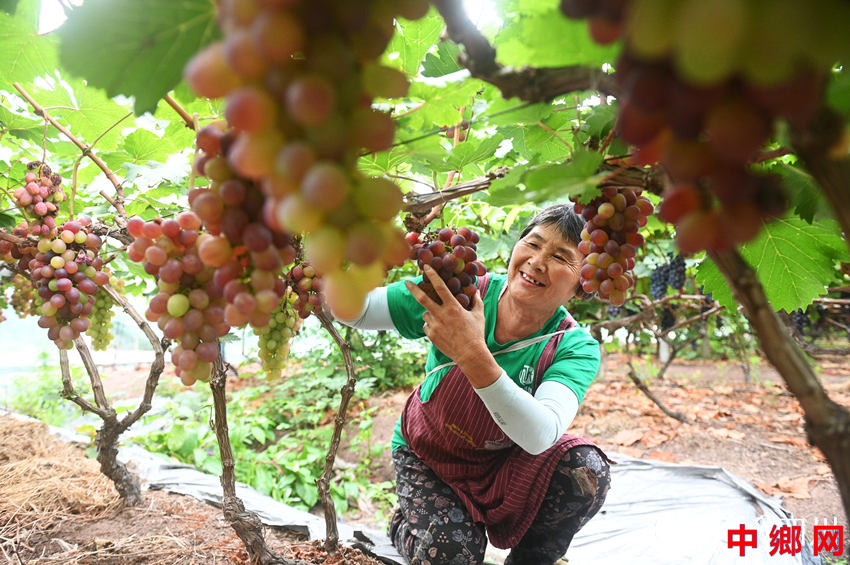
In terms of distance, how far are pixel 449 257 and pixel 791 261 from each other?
0.88 m

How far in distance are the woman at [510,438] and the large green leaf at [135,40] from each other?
1.27 metres

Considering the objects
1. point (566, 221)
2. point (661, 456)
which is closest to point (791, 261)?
point (566, 221)

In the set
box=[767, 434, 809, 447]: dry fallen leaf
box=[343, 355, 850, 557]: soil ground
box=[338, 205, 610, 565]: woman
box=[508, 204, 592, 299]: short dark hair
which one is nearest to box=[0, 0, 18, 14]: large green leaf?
box=[338, 205, 610, 565]: woman

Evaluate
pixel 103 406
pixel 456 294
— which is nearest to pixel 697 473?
pixel 456 294

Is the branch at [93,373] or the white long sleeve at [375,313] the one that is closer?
the branch at [93,373]

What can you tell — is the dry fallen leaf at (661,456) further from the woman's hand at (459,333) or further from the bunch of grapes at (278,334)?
the bunch of grapes at (278,334)

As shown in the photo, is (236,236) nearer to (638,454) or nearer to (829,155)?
(829,155)

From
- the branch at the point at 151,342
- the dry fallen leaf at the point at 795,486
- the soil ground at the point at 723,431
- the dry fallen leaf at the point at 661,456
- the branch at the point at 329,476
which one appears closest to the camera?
the branch at the point at 151,342

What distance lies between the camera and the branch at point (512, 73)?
0.52m

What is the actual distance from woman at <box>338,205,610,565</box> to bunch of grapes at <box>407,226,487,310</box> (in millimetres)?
351

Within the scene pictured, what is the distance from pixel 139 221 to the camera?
733mm

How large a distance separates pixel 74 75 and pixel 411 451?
6.32 ft

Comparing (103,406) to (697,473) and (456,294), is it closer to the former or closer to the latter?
(456,294)

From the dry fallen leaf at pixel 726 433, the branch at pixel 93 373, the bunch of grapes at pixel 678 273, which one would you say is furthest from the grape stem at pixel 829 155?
the dry fallen leaf at pixel 726 433
